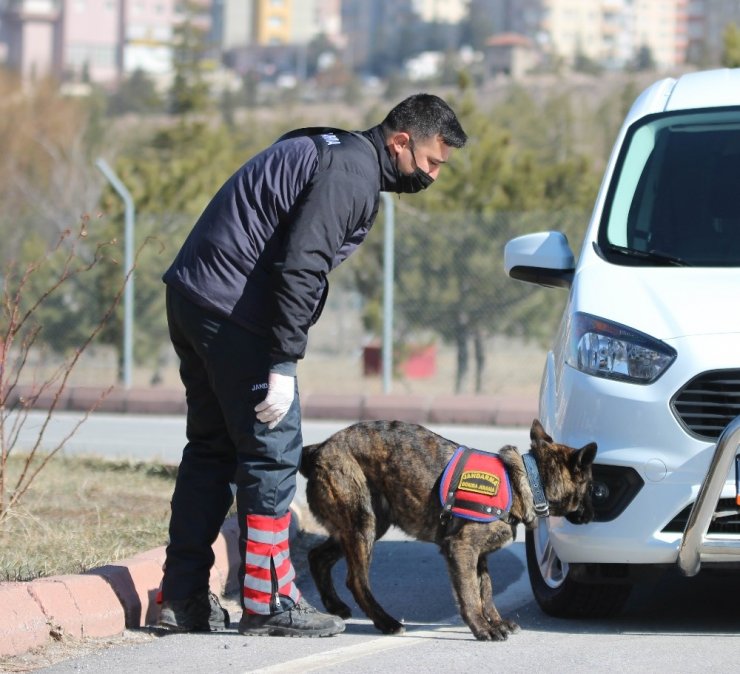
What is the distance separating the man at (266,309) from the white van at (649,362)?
2.85 feet

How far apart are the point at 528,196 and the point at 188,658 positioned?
1374 centimetres

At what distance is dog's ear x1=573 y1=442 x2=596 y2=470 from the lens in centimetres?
480

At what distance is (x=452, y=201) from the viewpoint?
57.5 feet

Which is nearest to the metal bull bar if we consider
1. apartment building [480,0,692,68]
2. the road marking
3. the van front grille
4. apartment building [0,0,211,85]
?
the van front grille

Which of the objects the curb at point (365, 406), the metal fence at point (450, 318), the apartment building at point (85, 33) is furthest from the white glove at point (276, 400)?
the apartment building at point (85, 33)

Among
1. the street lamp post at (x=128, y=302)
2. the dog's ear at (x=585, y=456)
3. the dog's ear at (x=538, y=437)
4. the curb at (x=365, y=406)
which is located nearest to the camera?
the dog's ear at (x=585, y=456)

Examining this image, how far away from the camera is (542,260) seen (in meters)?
5.68

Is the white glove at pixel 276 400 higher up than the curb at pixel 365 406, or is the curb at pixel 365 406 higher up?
the white glove at pixel 276 400

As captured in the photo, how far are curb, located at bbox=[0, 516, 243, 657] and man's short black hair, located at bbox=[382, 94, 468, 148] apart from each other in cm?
193

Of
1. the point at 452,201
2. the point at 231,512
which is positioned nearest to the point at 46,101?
the point at 452,201

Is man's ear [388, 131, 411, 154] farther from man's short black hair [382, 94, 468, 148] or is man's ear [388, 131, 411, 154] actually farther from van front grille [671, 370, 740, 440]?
van front grille [671, 370, 740, 440]

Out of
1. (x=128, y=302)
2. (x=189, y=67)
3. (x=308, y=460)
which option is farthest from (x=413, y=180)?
(x=189, y=67)

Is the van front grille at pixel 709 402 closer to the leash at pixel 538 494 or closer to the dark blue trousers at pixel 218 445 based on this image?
the leash at pixel 538 494

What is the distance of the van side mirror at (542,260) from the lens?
5664 mm
